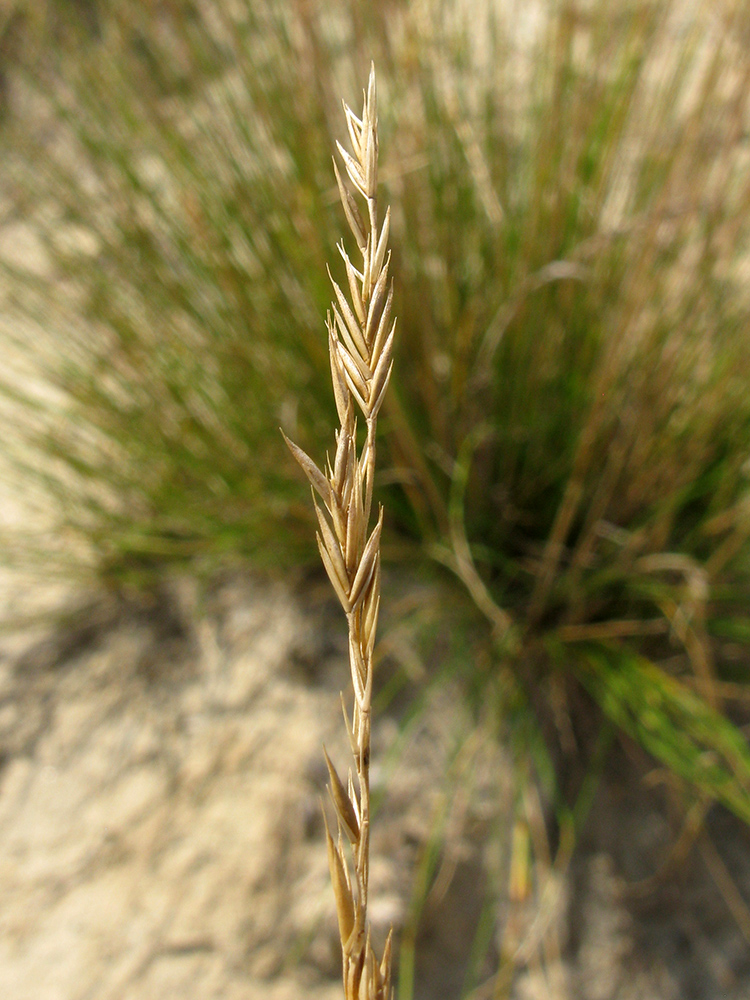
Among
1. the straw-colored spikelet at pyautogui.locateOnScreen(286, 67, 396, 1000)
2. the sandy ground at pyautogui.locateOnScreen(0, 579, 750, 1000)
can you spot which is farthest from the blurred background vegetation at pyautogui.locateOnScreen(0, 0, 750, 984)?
the straw-colored spikelet at pyautogui.locateOnScreen(286, 67, 396, 1000)

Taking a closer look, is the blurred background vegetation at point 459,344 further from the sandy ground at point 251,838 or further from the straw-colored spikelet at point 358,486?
the straw-colored spikelet at point 358,486

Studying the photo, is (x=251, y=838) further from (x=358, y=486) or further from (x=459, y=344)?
(x=358, y=486)

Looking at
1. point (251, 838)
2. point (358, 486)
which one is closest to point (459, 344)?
point (251, 838)

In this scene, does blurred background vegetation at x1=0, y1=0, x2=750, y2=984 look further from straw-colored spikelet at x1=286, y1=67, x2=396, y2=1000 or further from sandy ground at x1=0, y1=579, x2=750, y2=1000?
straw-colored spikelet at x1=286, y1=67, x2=396, y2=1000

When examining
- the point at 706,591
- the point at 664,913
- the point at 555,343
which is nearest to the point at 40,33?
the point at 555,343

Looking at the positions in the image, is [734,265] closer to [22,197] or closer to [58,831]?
[22,197]

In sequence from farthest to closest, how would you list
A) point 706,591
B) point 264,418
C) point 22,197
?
point 22,197
point 264,418
point 706,591
